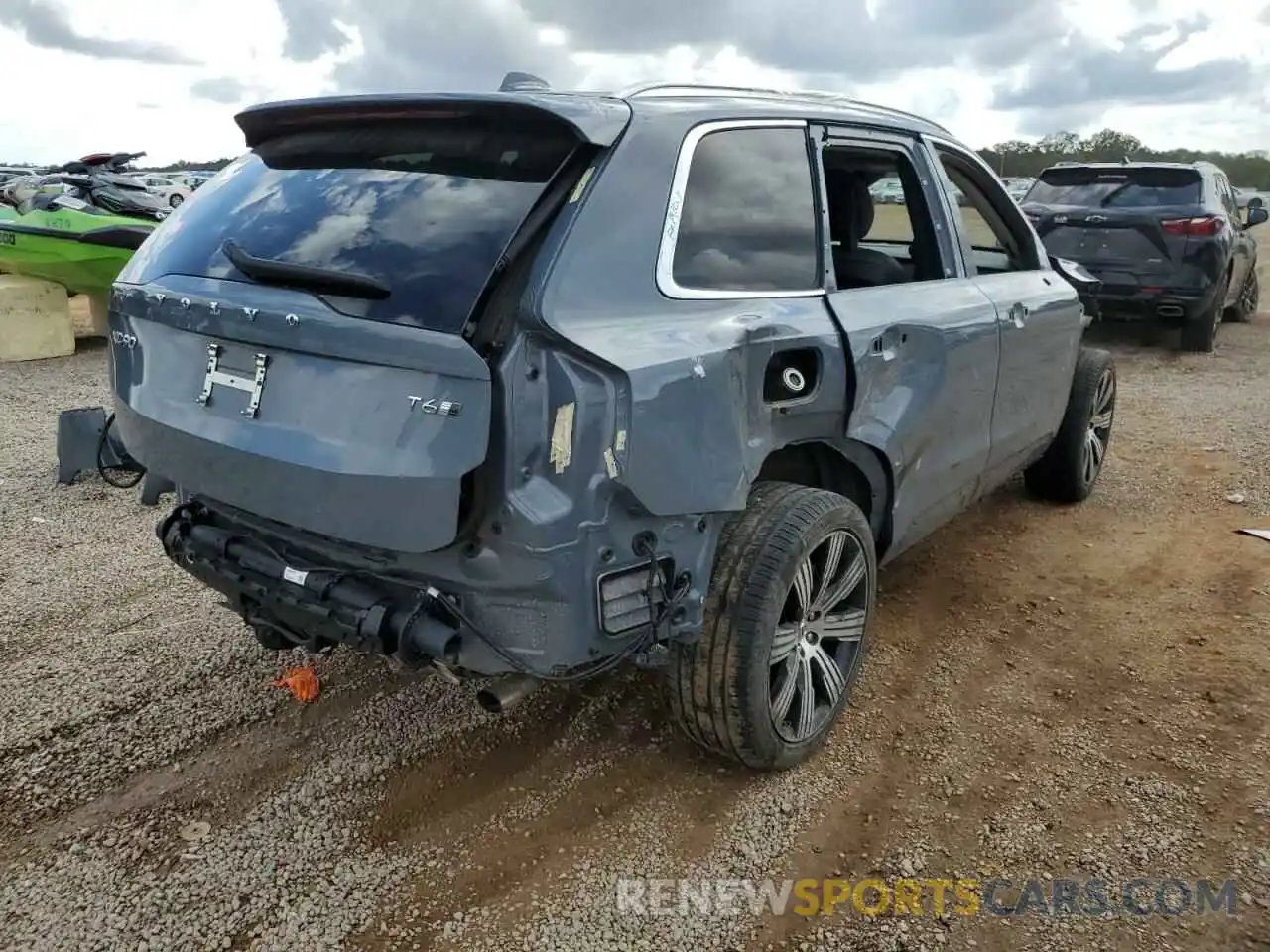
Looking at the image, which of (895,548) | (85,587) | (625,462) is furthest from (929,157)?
(85,587)

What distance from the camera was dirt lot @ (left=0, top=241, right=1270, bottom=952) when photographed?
95.5 inches

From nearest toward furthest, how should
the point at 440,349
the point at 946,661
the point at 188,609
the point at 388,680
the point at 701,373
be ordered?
the point at 440,349 → the point at 701,373 → the point at 388,680 → the point at 946,661 → the point at 188,609

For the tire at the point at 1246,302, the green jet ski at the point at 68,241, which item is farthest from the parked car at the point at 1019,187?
the green jet ski at the point at 68,241

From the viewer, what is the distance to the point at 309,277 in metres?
2.41

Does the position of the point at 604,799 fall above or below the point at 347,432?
below

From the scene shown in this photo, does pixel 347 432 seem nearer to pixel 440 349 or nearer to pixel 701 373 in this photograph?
pixel 440 349

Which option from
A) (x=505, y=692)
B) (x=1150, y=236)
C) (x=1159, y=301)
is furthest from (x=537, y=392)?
(x=1159, y=301)

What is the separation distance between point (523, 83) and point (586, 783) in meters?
2.05

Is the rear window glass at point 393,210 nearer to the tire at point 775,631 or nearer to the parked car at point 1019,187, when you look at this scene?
the tire at point 775,631

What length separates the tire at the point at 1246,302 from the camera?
11.4m

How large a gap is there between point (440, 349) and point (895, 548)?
77.9 inches

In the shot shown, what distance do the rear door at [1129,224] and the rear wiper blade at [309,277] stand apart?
860 cm

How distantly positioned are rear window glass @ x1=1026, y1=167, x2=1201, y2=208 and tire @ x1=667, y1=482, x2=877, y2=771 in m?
7.94

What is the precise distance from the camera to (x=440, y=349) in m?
2.15
